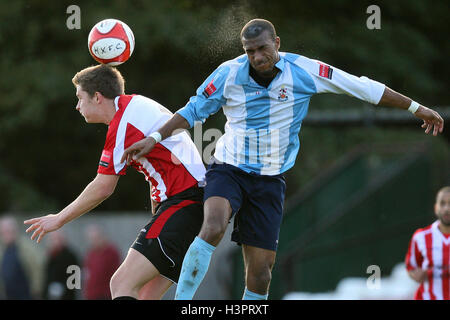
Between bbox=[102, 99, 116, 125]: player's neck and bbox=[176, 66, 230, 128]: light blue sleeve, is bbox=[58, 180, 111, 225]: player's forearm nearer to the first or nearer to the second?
bbox=[102, 99, 116, 125]: player's neck

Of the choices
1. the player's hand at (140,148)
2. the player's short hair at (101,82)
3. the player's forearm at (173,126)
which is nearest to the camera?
the player's hand at (140,148)

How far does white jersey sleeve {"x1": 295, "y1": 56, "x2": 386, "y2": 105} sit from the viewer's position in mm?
5207

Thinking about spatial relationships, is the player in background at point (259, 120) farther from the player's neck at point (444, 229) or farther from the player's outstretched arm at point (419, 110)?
the player's neck at point (444, 229)

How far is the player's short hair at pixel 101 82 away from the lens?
5.29 m

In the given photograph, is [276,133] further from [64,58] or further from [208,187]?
[64,58]

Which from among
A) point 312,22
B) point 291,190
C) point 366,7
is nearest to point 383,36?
point 366,7

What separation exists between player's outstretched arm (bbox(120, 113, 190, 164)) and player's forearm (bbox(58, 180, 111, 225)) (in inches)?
9.8

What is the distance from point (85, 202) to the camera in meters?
5.08

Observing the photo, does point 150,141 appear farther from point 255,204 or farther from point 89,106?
point 255,204

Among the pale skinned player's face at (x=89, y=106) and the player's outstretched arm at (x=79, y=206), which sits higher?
the pale skinned player's face at (x=89, y=106)

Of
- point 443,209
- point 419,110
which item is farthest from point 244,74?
point 443,209

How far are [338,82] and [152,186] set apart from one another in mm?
1471

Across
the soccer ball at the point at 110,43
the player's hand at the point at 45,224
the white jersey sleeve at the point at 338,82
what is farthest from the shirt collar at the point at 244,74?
the player's hand at the point at 45,224

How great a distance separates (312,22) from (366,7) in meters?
1.40
